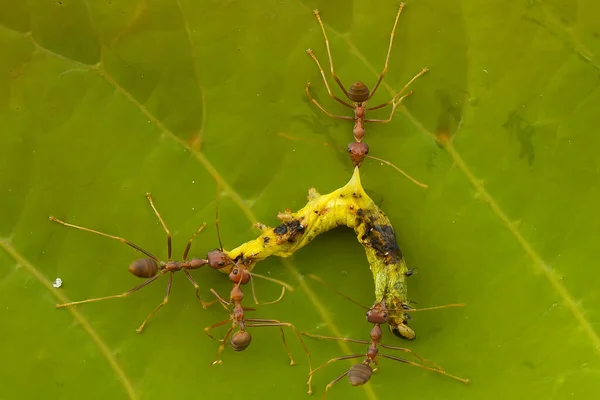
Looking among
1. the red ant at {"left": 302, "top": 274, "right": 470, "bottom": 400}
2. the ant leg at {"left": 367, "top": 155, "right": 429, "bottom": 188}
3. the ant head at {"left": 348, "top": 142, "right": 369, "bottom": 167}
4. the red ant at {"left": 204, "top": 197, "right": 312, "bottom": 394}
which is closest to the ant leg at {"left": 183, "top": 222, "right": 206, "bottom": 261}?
the red ant at {"left": 204, "top": 197, "right": 312, "bottom": 394}

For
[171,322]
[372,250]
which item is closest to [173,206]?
[171,322]

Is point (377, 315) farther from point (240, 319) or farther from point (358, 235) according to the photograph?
point (240, 319)

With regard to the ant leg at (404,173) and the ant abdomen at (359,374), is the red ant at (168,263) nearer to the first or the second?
the ant abdomen at (359,374)

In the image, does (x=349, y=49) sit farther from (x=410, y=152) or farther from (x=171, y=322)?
(x=171, y=322)

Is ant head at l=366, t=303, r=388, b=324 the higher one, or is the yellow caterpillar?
the yellow caterpillar

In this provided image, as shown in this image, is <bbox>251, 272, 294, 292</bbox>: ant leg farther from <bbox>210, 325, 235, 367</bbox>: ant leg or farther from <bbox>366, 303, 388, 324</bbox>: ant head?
<bbox>366, 303, 388, 324</bbox>: ant head

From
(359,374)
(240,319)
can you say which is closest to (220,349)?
(240,319)

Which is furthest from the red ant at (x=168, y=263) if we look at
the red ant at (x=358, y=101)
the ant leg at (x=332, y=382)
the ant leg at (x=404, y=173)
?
the ant leg at (x=404, y=173)
